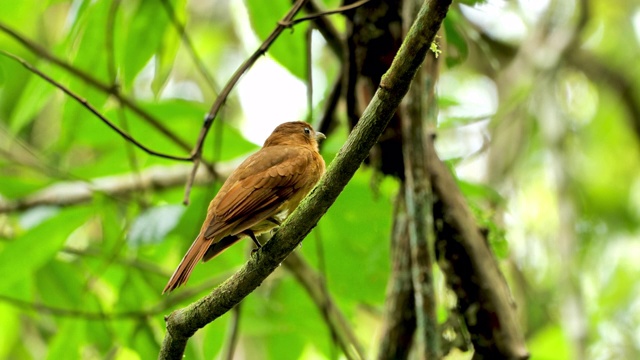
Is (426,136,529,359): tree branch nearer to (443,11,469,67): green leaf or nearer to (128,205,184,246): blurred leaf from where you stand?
(443,11,469,67): green leaf

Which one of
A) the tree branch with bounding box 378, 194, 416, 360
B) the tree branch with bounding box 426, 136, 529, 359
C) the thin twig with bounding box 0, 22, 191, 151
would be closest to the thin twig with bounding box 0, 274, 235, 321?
the thin twig with bounding box 0, 22, 191, 151

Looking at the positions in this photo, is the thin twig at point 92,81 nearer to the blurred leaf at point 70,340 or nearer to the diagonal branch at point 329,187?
the blurred leaf at point 70,340

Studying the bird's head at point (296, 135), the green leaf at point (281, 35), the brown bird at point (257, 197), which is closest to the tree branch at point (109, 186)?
the bird's head at point (296, 135)

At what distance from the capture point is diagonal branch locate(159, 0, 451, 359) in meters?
1.74

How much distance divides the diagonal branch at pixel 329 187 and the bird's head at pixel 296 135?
4.80 feet

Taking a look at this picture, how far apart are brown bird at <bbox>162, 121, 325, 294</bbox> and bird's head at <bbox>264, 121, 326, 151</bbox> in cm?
39

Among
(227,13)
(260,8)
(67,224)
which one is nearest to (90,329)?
(67,224)

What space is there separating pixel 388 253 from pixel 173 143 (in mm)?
1230

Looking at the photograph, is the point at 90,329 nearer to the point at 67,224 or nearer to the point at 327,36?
the point at 67,224

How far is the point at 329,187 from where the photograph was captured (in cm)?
196

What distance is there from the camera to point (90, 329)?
3861mm

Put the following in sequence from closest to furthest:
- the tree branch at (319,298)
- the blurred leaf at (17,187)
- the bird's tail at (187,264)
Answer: the bird's tail at (187,264) < the tree branch at (319,298) < the blurred leaf at (17,187)

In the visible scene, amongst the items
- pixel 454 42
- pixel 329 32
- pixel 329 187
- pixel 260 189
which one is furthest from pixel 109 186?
pixel 329 187

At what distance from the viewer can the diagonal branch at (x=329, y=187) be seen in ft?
5.72
